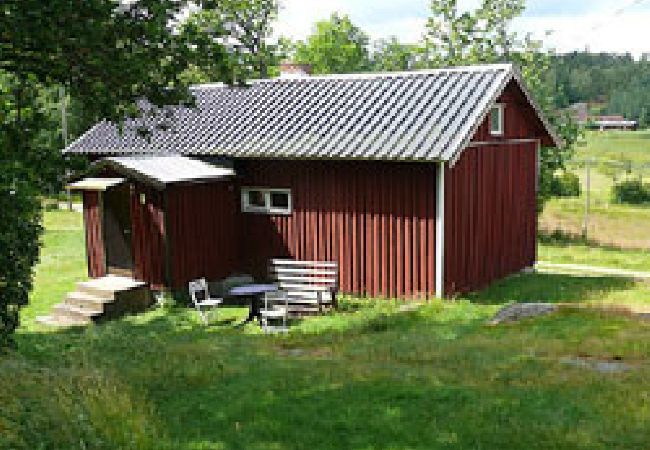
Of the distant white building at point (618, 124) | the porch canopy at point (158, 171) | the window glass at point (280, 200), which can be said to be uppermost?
the distant white building at point (618, 124)

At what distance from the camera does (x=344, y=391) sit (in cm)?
721

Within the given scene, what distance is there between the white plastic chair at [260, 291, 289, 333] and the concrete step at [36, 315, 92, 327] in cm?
421

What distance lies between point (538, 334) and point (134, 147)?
43.7 ft

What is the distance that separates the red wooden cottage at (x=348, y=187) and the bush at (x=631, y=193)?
99.6 ft

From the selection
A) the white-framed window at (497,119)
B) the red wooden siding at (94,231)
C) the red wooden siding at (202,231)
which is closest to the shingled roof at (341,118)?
the white-framed window at (497,119)

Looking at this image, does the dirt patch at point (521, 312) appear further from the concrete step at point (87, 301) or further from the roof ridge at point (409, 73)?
the concrete step at point (87, 301)

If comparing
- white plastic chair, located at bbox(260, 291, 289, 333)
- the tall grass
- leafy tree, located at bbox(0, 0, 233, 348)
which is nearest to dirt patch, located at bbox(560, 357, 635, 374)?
the tall grass

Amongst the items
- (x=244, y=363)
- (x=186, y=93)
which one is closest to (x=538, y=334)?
(x=244, y=363)

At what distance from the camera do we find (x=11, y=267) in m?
9.50

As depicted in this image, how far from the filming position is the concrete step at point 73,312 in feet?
51.9

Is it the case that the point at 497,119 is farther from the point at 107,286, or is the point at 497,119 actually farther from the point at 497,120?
the point at 107,286

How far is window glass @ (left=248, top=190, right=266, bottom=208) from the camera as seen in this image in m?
17.9

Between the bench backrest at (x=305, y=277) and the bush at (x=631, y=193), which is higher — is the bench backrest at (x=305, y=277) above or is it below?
below

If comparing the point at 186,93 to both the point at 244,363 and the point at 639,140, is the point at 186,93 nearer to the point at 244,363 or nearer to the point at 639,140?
the point at 244,363
